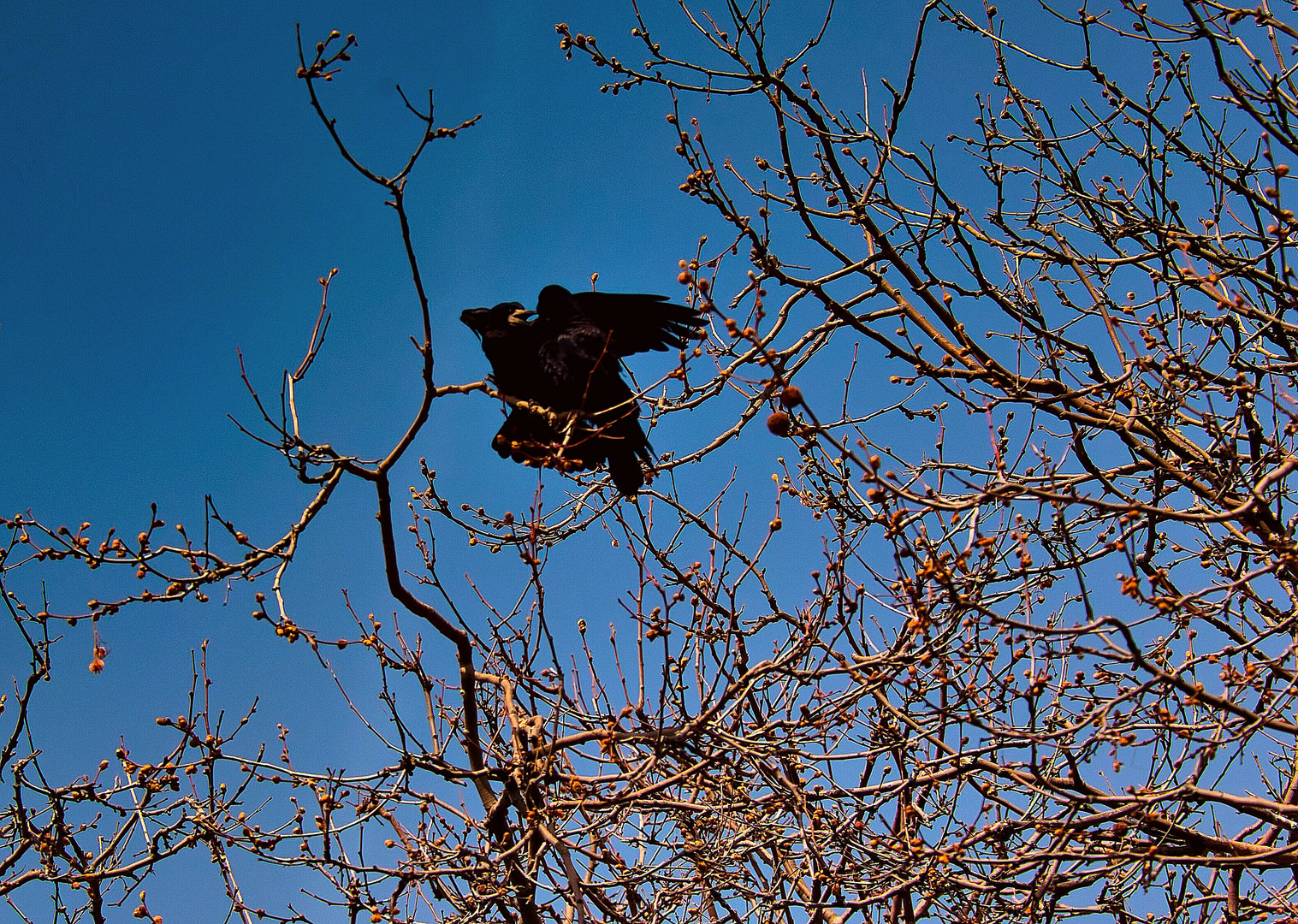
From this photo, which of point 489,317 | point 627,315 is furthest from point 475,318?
point 627,315

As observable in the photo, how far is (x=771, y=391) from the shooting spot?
2330 millimetres

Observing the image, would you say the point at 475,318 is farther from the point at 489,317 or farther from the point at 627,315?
the point at 627,315

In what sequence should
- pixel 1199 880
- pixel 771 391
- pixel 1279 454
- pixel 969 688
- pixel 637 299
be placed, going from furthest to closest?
pixel 637 299 → pixel 1199 880 → pixel 1279 454 → pixel 969 688 → pixel 771 391

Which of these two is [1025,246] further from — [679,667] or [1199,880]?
[1199,880]

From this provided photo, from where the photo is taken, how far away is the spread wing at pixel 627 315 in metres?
5.36

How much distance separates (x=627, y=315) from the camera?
5484 millimetres

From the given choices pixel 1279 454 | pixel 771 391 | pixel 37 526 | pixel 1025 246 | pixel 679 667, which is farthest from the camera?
pixel 1025 246

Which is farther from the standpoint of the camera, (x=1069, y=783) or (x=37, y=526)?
(x=1069, y=783)

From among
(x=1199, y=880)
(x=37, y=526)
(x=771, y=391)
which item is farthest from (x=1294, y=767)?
(x=37, y=526)

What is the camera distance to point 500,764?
3684mm

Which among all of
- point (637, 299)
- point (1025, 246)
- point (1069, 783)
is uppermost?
point (637, 299)

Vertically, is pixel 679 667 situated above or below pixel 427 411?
below

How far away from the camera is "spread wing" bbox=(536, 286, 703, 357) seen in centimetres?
536

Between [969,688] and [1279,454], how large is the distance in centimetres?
145
